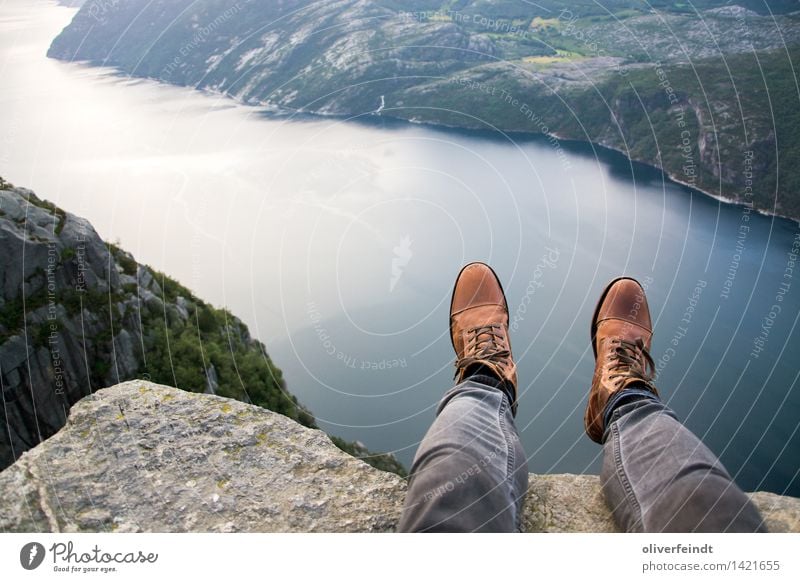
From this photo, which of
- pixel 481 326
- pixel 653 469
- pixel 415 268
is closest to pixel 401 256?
pixel 415 268

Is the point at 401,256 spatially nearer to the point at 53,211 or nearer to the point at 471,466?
the point at 53,211

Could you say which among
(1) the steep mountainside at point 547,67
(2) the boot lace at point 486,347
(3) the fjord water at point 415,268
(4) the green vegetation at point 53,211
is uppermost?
(1) the steep mountainside at point 547,67

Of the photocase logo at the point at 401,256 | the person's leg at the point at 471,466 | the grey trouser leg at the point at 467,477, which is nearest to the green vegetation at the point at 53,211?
the person's leg at the point at 471,466

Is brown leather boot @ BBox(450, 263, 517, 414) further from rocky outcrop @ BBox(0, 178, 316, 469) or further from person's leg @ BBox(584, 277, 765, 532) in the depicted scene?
rocky outcrop @ BBox(0, 178, 316, 469)

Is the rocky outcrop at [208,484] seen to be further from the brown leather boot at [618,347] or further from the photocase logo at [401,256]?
the photocase logo at [401,256]

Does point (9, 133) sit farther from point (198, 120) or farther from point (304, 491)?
point (198, 120)

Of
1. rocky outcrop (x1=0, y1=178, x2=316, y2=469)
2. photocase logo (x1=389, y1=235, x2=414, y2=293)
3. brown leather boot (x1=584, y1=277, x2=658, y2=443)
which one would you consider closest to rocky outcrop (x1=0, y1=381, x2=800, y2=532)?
brown leather boot (x1=584, y1=277, x2=658, y2=443)

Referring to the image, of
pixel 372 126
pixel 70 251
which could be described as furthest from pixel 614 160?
pixel 70 251
